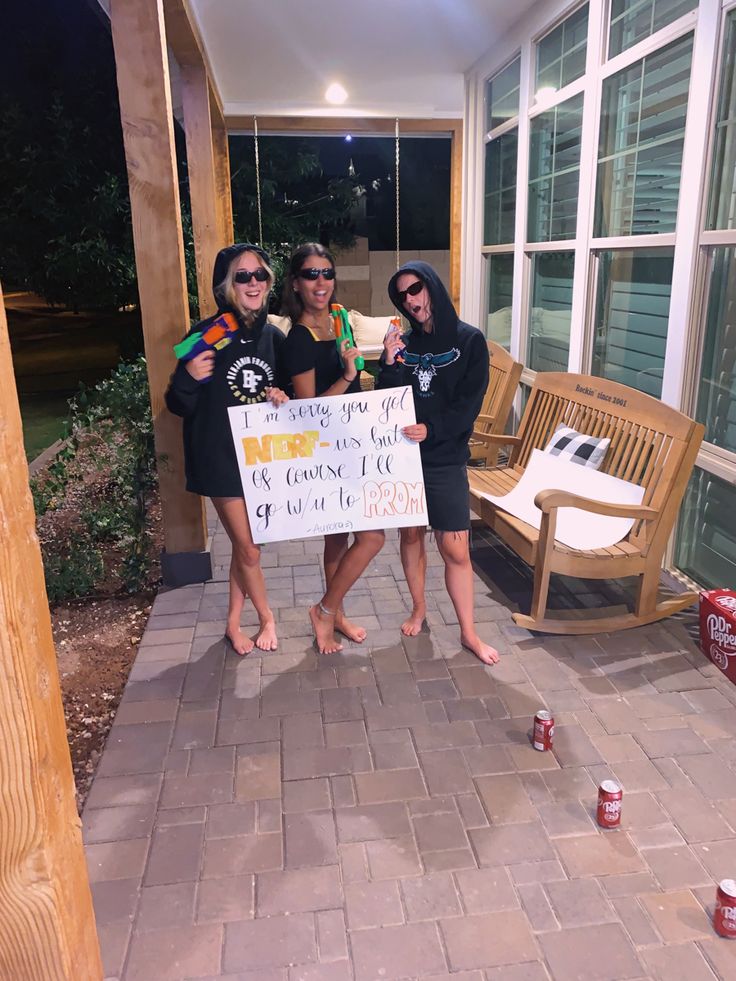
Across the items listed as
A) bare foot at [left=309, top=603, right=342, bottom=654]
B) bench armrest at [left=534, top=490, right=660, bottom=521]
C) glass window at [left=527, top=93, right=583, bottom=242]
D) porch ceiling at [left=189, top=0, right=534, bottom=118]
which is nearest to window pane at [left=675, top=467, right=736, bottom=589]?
bench armrest at [left=534, top=490, right=660, bottom=521]

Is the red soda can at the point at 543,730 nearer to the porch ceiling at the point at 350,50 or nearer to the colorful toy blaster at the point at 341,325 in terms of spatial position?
the colorful toy blaster at the point at 341,325

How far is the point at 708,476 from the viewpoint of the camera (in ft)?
12.6

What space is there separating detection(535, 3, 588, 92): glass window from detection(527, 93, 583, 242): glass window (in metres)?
0.18

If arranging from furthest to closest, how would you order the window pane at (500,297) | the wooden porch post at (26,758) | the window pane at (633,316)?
1. the window pane at (500,297)
2. the window pane at (633,316)
3. the wooden porch post at (26,758)

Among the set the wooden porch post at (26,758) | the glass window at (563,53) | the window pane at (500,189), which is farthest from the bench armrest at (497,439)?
the wooden porch post at (26,758)

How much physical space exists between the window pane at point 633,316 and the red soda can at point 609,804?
2.51 meters

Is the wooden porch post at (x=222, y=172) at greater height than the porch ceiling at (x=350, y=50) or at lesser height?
lesser

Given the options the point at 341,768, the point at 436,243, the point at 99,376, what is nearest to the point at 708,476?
the point at 341,768

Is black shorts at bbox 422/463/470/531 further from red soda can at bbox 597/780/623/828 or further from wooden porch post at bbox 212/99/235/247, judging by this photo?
wooden porch post at bbox 212/99/235/247

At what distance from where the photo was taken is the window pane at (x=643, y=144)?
12.5 ft

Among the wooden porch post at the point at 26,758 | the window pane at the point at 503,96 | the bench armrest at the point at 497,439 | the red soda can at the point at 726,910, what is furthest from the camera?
the window pane at the point at 503,96

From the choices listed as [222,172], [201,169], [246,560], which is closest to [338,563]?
[246,560]

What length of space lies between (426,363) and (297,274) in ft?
2.11

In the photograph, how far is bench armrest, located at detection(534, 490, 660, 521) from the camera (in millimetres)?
3338
